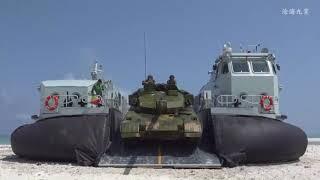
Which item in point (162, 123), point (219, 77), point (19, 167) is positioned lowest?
point (19, 167)

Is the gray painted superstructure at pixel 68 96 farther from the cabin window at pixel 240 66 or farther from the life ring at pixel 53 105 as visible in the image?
the cabin window at pixel 240 66

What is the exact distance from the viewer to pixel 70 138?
12.6 m

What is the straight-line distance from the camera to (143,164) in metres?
11.8

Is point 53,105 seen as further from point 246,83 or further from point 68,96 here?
point 246,83

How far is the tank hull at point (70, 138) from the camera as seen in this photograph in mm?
12484

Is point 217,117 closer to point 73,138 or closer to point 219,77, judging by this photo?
point 73,138

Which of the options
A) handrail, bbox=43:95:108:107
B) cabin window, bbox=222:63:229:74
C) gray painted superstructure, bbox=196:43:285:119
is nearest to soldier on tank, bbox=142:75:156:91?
gray painted superstructure, bbox=196:43:285:119

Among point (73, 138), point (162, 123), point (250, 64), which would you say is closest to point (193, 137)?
point (162, 123)

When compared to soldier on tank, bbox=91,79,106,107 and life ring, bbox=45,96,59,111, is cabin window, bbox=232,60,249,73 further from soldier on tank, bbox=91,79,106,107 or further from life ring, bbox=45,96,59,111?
life ring, bbox=45,96,59,111

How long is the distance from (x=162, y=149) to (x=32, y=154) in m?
3.49

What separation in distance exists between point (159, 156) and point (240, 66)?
601cm

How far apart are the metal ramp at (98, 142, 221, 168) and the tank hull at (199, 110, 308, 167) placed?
414 mm

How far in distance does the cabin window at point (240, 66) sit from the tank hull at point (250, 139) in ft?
12.6

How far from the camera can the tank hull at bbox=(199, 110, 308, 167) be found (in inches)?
488
